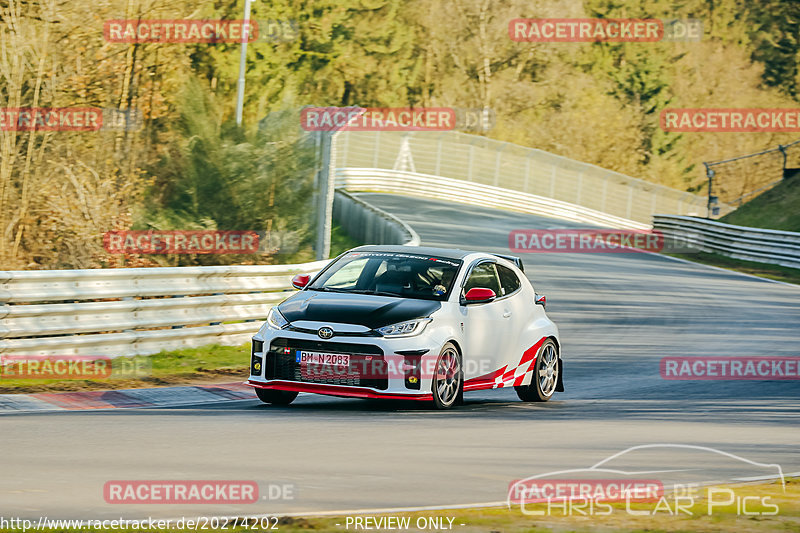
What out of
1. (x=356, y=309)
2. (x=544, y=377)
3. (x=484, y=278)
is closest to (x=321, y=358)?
(x=356, y=309)

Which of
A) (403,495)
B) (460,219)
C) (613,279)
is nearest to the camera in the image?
(403,495)

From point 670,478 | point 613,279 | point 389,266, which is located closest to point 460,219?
point 613,279

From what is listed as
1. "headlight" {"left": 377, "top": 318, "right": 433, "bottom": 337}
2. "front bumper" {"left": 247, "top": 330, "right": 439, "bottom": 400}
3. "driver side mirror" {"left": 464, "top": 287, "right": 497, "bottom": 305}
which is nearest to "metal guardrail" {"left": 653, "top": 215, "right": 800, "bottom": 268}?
"driver side mirror" {"left": 464, "top": 287, "right": 497, "bottom": 305}

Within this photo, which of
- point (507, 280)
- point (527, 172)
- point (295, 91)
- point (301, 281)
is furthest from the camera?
point (527, 172)

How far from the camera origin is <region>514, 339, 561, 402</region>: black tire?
12688 mm

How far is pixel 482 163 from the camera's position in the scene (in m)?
56.6

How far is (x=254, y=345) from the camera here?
37.0ft

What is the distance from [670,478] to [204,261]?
15031mm

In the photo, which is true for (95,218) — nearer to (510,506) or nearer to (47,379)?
(47,379)

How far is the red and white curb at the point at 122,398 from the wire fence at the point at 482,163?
132 feet

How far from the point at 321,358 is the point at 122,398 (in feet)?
6.82

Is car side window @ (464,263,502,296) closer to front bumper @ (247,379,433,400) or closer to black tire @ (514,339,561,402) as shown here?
black tire @ (514,339,561,402)

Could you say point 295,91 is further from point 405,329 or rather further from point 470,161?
point 470,161

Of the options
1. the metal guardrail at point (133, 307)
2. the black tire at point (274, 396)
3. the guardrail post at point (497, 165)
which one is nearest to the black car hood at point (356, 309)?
the black tire at point (274, 396)
